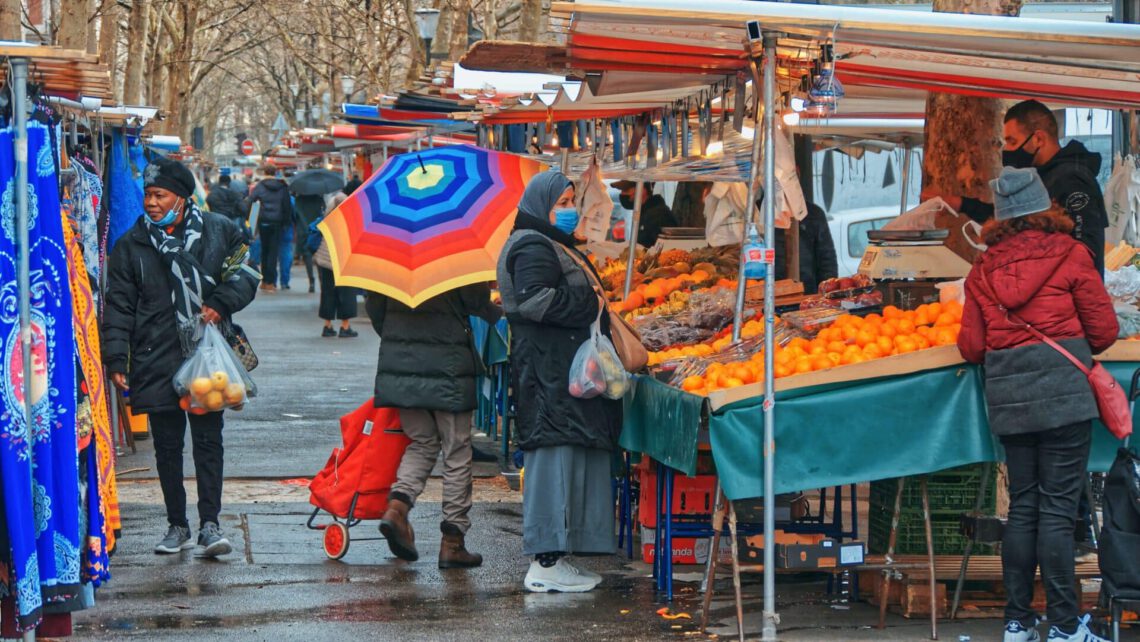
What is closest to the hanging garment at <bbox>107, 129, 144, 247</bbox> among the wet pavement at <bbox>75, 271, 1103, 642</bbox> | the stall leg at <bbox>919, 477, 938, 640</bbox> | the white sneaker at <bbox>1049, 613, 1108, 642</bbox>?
the wet pavement at <bbox>75, 271, 1103, 642</bbox>

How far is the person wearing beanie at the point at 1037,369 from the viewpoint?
6168 mm

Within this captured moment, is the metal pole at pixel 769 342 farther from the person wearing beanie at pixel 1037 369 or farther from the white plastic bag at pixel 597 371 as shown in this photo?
the white plastic bag at pixel 597 371

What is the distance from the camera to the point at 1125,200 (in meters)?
10.4

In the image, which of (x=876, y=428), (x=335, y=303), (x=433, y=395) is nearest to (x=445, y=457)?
(x=433, y=395)

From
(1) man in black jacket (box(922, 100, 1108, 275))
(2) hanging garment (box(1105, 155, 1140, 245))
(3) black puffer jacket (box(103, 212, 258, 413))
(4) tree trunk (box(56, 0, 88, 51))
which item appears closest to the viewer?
(1) man in black jacket (box(922, 100, 1108, 275))

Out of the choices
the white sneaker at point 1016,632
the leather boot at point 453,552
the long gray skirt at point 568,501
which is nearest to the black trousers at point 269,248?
the leather boot at point 453,552

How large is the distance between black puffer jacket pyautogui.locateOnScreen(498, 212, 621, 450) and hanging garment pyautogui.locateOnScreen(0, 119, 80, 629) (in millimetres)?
2390

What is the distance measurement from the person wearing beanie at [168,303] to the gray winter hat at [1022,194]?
13.0 ft

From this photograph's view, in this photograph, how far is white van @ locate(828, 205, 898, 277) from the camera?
1827cm

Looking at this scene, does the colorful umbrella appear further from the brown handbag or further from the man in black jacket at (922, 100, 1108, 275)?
the man in black jacket at (922, 100, 1108, 275)

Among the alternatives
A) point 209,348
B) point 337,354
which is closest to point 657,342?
point 209,348

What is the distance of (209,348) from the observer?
26.2 ft

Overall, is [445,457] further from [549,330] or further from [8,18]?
[8,18]

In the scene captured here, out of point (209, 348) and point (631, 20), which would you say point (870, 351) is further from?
point (209, 348)
